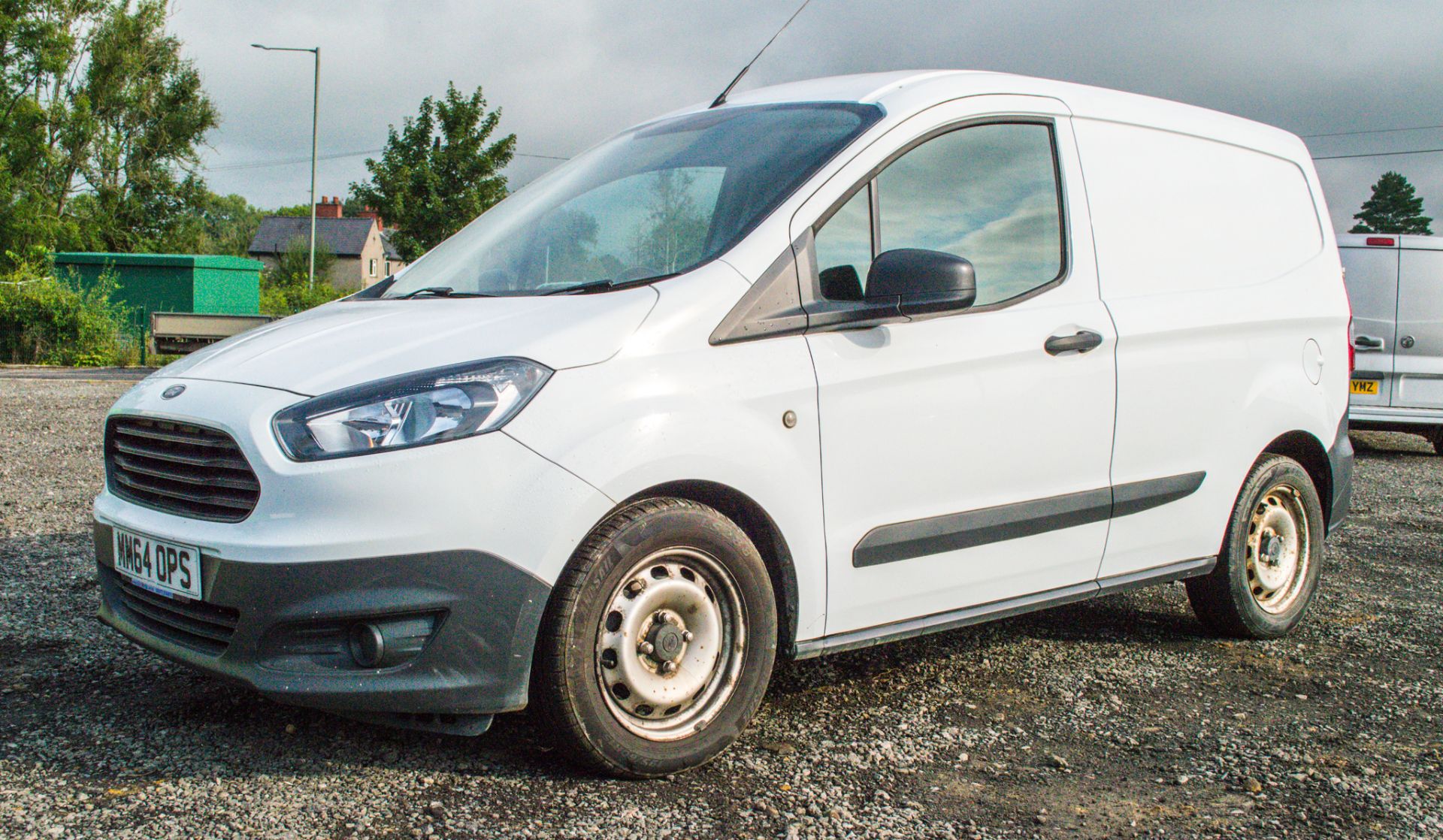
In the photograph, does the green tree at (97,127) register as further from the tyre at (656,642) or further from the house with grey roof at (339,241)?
the tyre at (656,642)

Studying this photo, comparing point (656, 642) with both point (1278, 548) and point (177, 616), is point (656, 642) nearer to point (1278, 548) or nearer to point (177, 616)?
point (177, 616)

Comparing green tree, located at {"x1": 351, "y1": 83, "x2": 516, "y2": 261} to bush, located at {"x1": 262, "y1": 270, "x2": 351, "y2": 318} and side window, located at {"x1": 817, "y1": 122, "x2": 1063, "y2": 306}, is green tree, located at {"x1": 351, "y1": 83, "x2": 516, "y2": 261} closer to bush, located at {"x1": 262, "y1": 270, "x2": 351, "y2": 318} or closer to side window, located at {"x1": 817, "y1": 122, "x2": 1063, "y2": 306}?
bush, located at {"x1": 262, "y1": 270, "x2": 351, "y2": 318}

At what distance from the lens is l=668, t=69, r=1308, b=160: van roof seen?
369 centimetres

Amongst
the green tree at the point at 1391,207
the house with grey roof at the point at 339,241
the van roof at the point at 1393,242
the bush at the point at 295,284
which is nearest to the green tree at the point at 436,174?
the bush at the point at 295,284

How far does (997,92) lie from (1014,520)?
4.44ft

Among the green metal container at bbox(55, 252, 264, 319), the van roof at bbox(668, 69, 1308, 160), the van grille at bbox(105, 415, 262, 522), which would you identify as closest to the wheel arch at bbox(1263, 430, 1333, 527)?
the van roof at bbox(668, 69, 1308, 160)

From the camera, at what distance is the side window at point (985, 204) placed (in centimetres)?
357

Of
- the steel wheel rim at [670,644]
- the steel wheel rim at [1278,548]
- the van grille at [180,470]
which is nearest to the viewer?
the van grille at [180,470]

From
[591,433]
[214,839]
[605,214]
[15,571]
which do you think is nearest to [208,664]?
[214,839]

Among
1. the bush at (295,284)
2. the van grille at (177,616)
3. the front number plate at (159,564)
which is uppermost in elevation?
the bush at (295,284)

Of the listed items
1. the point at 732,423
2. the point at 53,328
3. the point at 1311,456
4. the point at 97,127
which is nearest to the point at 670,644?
the point at 732,423

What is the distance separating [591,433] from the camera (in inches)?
111

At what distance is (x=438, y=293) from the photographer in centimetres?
365

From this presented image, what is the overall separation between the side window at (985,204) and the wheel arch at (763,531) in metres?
0.78
